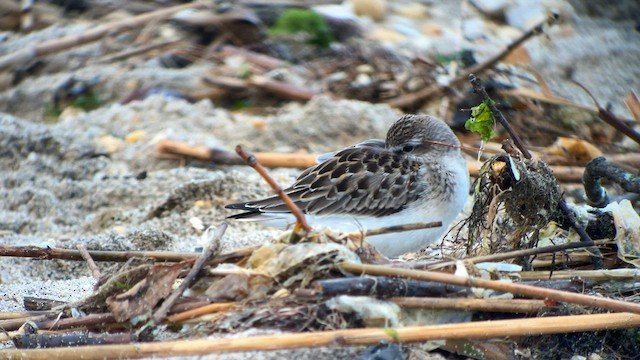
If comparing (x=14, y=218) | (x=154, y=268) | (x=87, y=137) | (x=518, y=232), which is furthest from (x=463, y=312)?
(x=87, y=137)

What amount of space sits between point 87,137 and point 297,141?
1.56 meters

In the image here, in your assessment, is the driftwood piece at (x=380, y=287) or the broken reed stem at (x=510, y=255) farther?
the broken reed stem at (x=510, y=255)

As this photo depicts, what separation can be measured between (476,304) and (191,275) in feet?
3.11

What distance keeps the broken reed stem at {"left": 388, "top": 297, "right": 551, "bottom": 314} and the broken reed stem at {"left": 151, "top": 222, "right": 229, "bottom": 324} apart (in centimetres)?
63

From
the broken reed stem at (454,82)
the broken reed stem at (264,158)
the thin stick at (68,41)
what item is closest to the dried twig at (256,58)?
the thin stick at (68,41)

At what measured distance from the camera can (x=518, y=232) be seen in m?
3.87

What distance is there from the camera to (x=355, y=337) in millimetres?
2992

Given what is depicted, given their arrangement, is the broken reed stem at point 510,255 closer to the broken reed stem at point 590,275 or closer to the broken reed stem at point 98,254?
the broken reed stem at point 590,275

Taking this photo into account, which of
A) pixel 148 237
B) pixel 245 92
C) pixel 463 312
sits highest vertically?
pixel 463 312

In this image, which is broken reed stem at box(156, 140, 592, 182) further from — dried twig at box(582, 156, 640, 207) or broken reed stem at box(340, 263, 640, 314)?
broken reed stem at box(340, 263, 640, 314)

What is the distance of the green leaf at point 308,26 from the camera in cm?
905

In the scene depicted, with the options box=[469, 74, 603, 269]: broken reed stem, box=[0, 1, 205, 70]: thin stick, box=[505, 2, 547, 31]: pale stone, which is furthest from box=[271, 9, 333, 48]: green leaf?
box=[469, 74, 603, 269]: broken reed stem

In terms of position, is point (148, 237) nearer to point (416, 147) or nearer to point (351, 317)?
point (416, 147)

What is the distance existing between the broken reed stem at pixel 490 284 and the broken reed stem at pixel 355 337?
87 mm
